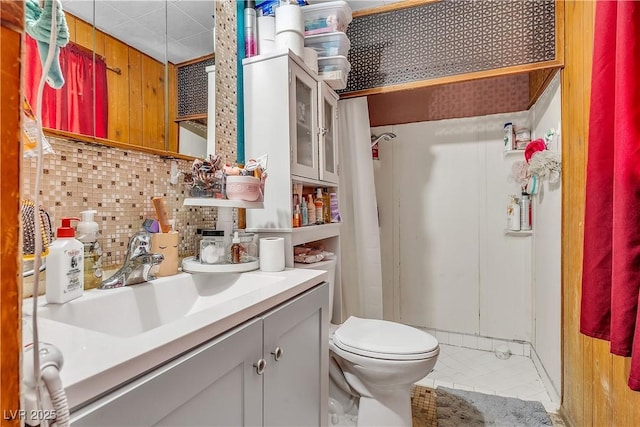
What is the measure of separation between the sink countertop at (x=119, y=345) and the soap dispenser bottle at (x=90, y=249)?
0.48 feet

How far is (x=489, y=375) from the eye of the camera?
6.66ft

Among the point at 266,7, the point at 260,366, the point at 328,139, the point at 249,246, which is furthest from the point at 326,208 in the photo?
the point at 260,366

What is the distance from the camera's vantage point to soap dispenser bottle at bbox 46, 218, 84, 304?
2.31ft

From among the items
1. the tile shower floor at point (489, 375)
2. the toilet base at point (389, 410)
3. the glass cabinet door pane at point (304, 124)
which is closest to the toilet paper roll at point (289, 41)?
the glass cabinet door pane at point (304, 124)

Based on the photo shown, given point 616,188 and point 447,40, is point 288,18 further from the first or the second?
point 616,188

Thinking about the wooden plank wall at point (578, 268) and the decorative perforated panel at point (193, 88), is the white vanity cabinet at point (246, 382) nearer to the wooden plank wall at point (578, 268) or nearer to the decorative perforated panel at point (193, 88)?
the decorative perforated panel at point (193, 88)

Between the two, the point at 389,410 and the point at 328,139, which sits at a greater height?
the point at 328,139

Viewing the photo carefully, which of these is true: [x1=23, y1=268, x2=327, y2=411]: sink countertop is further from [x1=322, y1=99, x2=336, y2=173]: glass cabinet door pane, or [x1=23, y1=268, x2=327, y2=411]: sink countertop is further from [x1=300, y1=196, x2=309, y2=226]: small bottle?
[x1=322, y1=99, x2=336, y2=173]: glass cabinet door pane

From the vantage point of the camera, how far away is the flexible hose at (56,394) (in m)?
0.34

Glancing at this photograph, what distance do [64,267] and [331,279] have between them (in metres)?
1.20

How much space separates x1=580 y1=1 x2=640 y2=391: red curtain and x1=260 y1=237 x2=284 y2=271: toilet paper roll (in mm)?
905

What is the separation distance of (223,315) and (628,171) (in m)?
0.89

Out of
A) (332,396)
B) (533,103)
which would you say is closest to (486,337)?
(332,396)

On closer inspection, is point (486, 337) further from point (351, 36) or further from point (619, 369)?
point (351, 36)
